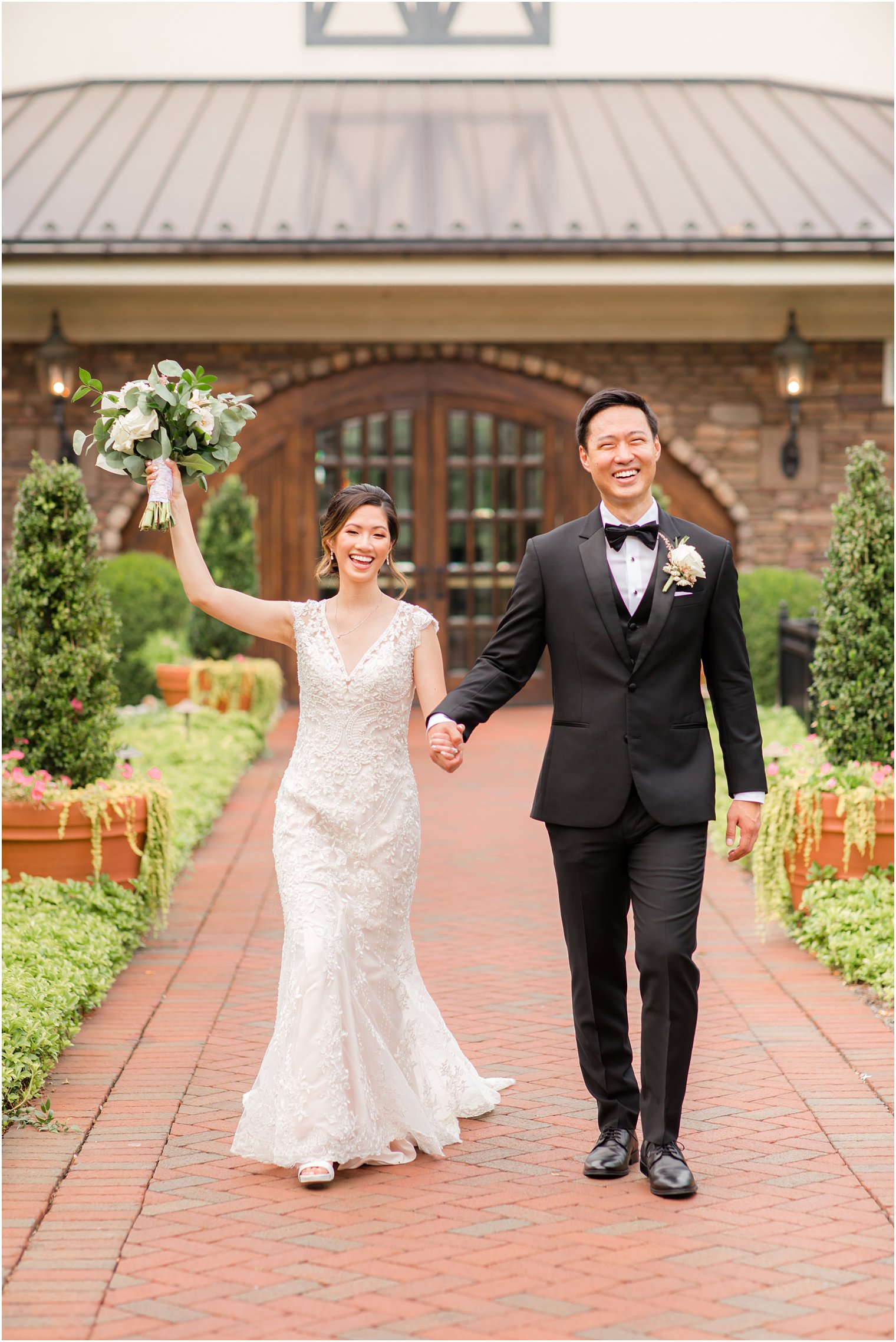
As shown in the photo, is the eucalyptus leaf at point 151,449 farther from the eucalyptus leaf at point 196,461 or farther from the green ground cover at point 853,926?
the green ground cover at point 853,926

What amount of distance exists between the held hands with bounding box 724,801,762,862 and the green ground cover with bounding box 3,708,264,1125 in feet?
7.00

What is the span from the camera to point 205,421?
14.1ft

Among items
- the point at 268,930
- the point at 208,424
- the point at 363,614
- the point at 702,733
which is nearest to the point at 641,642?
the point at 702,733

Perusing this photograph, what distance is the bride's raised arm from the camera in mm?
4082

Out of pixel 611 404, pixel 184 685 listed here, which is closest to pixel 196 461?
pixel 611 404

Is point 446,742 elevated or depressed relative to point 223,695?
elevated

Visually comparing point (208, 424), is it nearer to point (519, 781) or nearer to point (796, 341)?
point (519, 781)

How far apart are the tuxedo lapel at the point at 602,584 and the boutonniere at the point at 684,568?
148 millimetres

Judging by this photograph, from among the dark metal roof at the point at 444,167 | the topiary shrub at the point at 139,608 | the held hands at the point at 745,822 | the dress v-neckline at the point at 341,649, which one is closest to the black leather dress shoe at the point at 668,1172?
the held hands at the point at 745,822

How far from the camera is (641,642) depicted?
12.4 feet

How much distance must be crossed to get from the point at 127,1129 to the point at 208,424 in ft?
6.75

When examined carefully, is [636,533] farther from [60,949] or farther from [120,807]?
[120,807]

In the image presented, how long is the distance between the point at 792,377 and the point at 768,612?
2311 millimetres

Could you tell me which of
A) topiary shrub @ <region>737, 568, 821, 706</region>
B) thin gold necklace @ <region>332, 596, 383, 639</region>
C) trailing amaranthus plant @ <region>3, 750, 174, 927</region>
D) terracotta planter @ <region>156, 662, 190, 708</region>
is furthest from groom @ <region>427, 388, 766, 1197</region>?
topiary shrub @ <region>737, 568, 821, 706</region>
